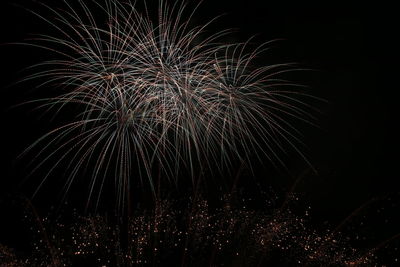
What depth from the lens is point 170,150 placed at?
8.74 m

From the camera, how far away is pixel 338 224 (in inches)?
524

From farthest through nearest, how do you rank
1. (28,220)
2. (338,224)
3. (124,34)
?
(338,224) < (28,220) < (124,34)

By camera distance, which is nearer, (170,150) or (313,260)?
(170,150)

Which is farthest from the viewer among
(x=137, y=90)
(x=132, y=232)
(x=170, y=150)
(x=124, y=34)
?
(x=132, y=232)

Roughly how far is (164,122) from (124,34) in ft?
5.40

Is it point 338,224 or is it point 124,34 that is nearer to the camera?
point 124,34

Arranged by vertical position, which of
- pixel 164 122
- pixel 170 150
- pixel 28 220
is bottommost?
pixel 28 220

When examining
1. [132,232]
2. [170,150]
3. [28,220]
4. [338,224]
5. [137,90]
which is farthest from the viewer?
[338,224]

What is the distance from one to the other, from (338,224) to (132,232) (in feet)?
19.0

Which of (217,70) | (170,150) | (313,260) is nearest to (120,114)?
(170,150)

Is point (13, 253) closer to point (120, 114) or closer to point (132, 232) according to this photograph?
point (132, 232)

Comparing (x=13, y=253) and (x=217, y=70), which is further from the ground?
Answer: (x=217, y=70)

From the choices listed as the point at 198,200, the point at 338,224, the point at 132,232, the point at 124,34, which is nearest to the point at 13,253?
the point at 132,232

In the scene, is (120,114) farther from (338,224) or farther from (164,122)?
(338,224)
